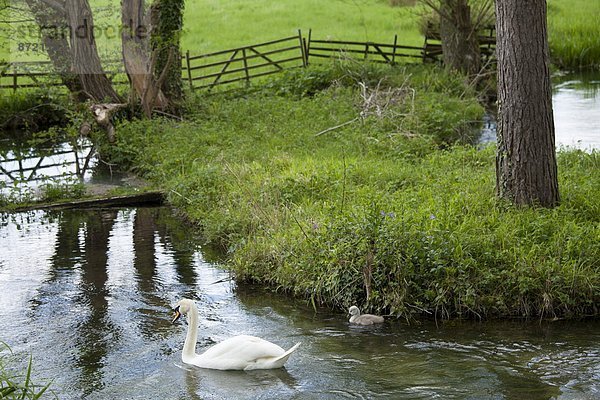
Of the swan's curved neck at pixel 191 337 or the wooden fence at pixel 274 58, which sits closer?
the swan's curved neck at pixel 191 337

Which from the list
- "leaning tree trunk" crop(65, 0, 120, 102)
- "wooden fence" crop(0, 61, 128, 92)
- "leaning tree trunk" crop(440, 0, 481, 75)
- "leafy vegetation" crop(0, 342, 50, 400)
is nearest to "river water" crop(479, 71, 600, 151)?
"leaning tree trunk" crop(440, 0, 481, 75)

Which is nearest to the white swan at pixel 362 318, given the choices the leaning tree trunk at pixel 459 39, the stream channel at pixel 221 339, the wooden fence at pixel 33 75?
the stream channel at pixel 221 339

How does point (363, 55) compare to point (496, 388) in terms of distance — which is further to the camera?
point (363, 55)

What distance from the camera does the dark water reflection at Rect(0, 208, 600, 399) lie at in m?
8.15

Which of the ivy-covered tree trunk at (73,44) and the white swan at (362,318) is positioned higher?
the ivy-covered tree trunk at (73,44)

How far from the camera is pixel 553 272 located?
32.7 feet

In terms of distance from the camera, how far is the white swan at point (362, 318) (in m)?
9.78

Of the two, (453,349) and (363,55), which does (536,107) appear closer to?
(453,349)

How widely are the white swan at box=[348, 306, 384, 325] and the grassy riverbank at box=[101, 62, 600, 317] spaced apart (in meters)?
0.26

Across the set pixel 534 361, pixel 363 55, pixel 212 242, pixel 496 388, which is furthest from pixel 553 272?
pixel 363 55

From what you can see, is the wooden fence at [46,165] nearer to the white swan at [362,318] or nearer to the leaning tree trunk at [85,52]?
the leaning tree trunk at [85,52]

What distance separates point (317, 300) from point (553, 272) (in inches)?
113

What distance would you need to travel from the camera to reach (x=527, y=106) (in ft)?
38.1

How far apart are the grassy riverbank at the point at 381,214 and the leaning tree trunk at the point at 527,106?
1.38 feet
